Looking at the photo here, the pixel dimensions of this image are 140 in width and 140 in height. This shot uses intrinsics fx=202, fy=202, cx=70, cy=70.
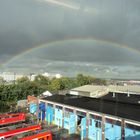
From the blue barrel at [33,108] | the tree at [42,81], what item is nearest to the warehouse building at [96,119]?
the blue barrel at [33,108]

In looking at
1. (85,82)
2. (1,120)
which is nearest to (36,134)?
(1,120)

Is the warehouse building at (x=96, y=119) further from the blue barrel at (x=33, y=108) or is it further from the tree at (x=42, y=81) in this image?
the tree at (x=42, y=81)

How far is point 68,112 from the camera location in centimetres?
2658

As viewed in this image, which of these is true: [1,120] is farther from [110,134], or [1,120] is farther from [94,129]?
[110,134]

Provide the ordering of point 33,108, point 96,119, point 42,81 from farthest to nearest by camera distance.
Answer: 1. point 42,81
2. point 33,108
3. point 96,119

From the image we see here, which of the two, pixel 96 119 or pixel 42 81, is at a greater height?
pixel 42 81

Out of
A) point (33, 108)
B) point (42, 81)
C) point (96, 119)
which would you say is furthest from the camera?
point (42, 81)

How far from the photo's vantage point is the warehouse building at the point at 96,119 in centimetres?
1895

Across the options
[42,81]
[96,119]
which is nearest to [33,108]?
[96,119]

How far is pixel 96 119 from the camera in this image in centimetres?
2223

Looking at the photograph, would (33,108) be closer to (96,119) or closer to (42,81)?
(96,119)

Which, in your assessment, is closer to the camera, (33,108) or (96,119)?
(96,119)

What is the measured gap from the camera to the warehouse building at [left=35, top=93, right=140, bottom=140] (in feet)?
62.2

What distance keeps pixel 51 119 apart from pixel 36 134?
11.7 m
